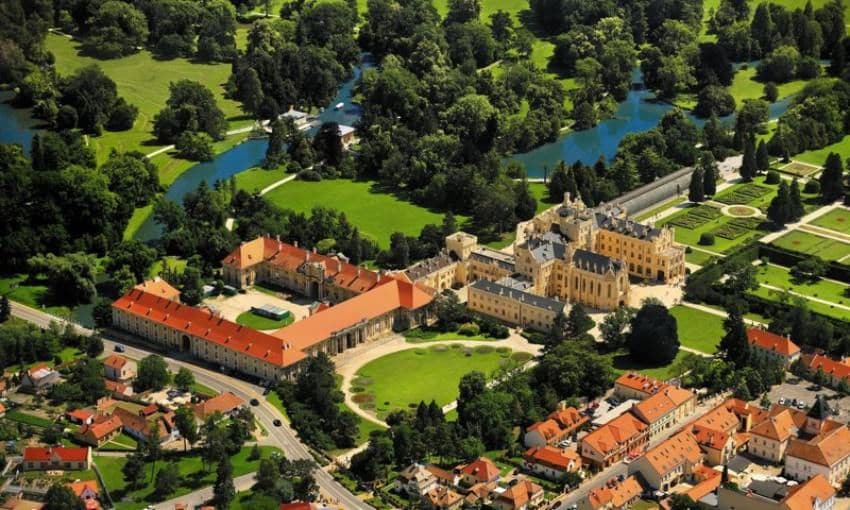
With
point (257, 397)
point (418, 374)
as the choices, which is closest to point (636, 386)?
point (418, 374)

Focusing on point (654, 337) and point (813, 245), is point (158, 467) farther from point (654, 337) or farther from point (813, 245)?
point (813, 245)

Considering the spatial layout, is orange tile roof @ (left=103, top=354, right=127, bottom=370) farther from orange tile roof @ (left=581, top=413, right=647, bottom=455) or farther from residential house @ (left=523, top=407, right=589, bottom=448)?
orange tile roof @ (left=581, top=413, right=647, bottom=455)

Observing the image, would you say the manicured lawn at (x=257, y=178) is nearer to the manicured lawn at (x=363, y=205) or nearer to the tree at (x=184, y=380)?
the manicured lawn at (x=363, y=205)

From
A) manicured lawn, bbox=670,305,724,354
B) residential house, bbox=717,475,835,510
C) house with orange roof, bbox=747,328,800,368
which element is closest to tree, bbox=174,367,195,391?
manicured lawn, bbox=670,305,724,354

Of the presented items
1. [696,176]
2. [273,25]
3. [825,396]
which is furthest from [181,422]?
[273,25]

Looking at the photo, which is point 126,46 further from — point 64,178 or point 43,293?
point 43,293

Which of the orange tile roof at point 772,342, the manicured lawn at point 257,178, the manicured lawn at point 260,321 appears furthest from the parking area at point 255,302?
the orange tile roof at point 772,342
